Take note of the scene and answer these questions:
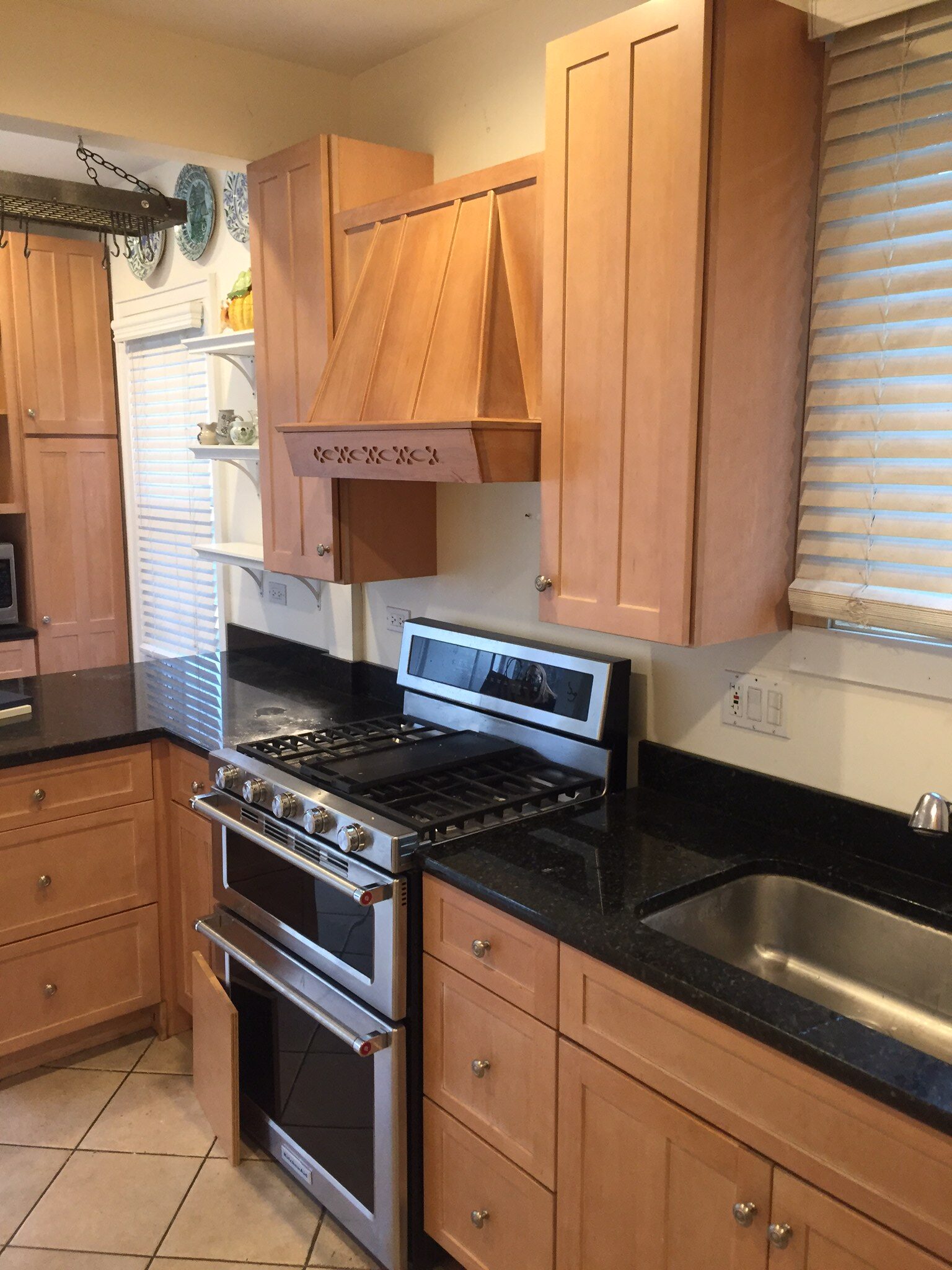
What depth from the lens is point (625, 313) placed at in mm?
1741

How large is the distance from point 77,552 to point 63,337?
89cm

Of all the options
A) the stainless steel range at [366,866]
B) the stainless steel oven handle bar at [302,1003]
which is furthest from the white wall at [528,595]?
the stainless steel oven handle bar at [302,1003]

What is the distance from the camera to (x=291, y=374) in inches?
105

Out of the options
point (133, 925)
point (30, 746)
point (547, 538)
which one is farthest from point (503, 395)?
point (133, 925)

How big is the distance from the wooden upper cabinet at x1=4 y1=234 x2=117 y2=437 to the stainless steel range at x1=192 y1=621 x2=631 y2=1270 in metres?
2.48

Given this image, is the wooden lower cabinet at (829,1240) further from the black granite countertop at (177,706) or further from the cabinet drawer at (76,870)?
the cabinet drawer at (76,870)

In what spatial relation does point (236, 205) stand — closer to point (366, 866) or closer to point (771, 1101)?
point (366, 866)

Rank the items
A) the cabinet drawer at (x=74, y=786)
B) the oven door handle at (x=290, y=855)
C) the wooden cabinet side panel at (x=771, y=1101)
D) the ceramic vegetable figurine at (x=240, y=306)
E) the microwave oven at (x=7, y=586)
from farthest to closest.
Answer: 1. the microwave oven at (x=7, y=586)
2. the ceramic vegetable figurine at (x=240, y=306)
3. the cabinet drawer at (x=74, y=786)
4. the oven door handle at (x=290, y=855)
5. the wooden cabinet side panel at (x=771, y=1101)

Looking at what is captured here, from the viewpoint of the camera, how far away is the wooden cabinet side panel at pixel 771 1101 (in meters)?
1.16

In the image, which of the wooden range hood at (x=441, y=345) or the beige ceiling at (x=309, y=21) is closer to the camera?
the wooden range hood at (x=441, y=345)

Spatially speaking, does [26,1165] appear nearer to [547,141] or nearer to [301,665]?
[301,665]

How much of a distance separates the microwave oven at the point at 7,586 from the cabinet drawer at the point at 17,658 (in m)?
0.10

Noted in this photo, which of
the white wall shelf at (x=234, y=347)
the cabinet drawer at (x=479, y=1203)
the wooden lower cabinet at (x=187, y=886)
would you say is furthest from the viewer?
the white wall shelf at (x=234, y=347)

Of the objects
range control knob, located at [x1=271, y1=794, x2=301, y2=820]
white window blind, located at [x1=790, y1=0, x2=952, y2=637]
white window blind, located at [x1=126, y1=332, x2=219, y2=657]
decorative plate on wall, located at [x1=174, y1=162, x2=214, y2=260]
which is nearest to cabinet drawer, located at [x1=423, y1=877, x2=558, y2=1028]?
range control knob, located at [x1=271, y1=794, x2=301, y2=820]
